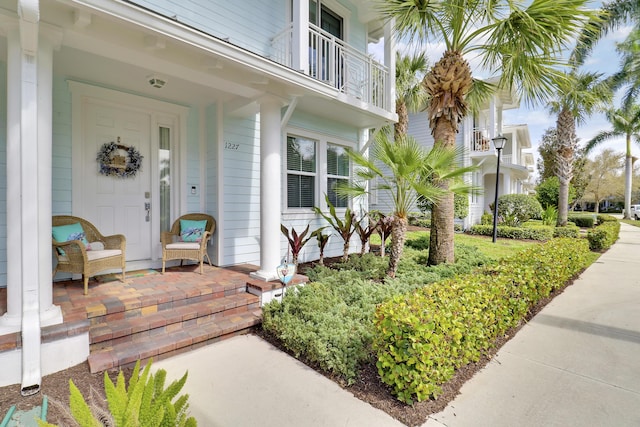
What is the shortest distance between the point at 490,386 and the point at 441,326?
794mm

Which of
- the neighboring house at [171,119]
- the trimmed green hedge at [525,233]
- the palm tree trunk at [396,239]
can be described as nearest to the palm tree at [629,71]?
the trimmed green hedge at [525,233]

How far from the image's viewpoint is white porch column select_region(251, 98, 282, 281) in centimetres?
449

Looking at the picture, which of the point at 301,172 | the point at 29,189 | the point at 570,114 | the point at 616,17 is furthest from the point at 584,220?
the point at 29,189

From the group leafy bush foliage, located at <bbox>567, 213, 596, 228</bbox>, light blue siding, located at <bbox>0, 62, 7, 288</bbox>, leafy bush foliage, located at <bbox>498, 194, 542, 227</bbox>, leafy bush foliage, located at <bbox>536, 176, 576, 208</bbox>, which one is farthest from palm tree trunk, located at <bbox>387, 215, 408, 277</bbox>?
leafy bush foliage, located at <bbox>567, 213, 596, 228</bbox>

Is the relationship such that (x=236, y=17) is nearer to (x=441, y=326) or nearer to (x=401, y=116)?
(x=441, y=326)

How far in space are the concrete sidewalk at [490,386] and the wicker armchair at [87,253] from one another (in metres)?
1.65

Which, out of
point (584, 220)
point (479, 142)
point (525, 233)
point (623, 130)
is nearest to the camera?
point (525, 233)

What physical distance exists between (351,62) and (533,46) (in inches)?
139

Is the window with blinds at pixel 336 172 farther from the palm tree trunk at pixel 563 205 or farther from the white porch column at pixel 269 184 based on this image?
the palm tree trunk at pixel 563 205

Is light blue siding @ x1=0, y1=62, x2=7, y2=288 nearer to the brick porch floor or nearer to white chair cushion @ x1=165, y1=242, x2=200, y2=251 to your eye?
the brick porch floor

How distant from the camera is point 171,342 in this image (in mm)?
3172

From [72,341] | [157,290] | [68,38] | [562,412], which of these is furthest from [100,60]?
[562,412]

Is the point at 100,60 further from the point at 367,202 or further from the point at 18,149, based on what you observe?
the point at 367,202

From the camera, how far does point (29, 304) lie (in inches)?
105
